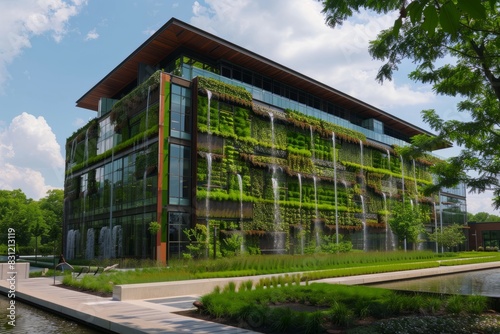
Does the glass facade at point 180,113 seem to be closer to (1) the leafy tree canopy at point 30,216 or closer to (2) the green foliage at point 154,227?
(2) the green foliage at point 154,227

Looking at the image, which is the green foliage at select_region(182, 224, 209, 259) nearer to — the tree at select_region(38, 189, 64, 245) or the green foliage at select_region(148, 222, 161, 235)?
the green foliage at select_region(148, 222, 161, 235)

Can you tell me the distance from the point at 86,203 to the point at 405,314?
39697 millimetres

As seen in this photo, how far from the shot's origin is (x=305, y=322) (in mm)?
8930

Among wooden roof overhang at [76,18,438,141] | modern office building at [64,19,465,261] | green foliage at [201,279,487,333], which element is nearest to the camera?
green foliage at [201,279,487,333]

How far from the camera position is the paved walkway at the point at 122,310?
31.1ft

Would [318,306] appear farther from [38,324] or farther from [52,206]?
[52,206]

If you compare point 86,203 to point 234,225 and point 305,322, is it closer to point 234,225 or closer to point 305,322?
point 234,225

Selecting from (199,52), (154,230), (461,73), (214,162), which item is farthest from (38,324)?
(199,52)

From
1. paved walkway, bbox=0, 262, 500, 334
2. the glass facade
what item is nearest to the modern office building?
the glass facade

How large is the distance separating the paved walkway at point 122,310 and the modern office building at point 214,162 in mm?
11139

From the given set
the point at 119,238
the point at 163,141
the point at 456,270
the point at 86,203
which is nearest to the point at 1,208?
the point at 86,203

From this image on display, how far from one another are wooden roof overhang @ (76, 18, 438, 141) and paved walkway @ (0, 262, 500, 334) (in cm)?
2243

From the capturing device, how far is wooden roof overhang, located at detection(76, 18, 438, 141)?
116 feet

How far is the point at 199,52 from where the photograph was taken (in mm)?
37625
